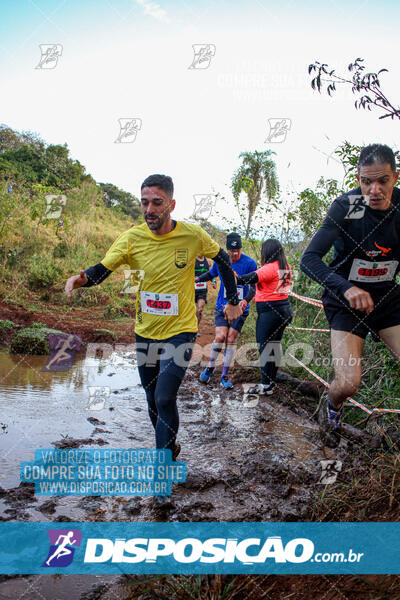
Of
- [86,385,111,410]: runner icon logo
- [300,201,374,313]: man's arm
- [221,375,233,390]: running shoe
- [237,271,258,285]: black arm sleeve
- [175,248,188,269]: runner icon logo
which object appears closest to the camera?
[300,201,374,313]: man's arm

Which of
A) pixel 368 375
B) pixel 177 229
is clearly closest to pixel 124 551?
pixel 177 229

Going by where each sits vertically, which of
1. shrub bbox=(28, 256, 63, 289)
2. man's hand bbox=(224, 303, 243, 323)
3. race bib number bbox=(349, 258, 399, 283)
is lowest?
man's hand bbox=(224, 303, 243, 323)

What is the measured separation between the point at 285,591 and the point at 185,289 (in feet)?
6.41

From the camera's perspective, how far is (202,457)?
3.59 m

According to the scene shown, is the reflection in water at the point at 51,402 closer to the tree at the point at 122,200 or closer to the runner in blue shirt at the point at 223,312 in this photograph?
the runner in blue shirt at the point at 223,312

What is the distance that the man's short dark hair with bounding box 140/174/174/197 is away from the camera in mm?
3074

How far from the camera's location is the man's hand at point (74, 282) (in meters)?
2.80

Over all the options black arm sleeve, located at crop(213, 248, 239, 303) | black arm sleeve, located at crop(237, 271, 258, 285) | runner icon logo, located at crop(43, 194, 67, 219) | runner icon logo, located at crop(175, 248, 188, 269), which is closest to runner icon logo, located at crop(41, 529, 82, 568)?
runner icon logo, located at crop(175, 248, 188, 269)

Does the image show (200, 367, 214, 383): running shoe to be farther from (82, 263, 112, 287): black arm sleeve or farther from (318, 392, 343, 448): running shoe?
(82, 263, 112, 287): black arm sleeve

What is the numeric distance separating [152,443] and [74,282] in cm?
178

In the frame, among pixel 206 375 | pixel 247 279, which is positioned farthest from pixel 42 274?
pixel 247 279

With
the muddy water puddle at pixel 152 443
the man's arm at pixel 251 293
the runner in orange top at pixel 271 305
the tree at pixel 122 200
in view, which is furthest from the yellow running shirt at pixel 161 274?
the tree at pixel 122 200

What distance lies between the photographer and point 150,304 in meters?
3.11

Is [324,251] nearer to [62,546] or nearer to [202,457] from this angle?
[202,457]
